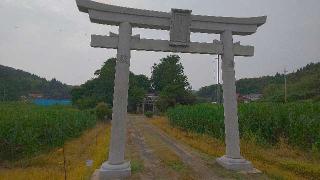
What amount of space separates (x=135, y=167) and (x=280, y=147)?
766 centimetres

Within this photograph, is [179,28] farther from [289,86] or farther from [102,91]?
[289,86]

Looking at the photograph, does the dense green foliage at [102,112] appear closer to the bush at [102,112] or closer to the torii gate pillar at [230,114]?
the bush at [102,112]

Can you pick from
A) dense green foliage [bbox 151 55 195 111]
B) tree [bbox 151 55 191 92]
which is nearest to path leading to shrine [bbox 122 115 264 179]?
dense green foliage [bbox 151 55 195 111]

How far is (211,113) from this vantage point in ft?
75.3

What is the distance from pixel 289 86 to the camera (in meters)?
56.9

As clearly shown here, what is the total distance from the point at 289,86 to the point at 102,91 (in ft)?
103

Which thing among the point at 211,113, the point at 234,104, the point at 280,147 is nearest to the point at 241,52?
the point at 234,104

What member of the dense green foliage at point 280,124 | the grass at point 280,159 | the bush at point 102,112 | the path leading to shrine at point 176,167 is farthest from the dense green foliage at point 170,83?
the path leading to shrine at point 176,167

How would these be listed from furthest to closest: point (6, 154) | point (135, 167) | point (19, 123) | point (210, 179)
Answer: point (19, 123)
point (6, 154)
point (135, 167)
point (210, 179)

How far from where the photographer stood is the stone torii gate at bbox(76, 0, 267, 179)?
916 centimetres

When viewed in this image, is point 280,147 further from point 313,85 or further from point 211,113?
point 313,85

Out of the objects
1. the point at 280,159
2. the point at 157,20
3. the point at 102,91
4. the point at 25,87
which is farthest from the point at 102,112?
the point at 25,87

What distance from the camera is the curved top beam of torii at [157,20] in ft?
30.6

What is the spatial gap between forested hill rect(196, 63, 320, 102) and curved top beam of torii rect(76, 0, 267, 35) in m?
28.6
